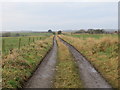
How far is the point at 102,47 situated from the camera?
2344 cm

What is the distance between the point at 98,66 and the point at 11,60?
20.3 feet

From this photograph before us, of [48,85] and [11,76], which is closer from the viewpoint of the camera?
[48,85]

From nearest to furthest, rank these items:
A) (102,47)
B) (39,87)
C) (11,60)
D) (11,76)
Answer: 1. (39,87)
2. (11,76)
3. (11,60)
4. (102,47)

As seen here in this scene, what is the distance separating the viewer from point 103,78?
1145 centimetres

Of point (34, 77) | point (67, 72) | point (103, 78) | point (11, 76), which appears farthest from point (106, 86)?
point (11, 76)

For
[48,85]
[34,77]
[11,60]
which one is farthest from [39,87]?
[11,60]

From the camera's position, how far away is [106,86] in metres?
9.85

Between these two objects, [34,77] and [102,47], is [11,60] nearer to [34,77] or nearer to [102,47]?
[34,77]

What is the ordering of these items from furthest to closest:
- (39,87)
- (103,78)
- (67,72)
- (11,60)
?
(11,60)
(67,72)
(103,78)
(39,87)

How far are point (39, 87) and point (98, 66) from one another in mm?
6189

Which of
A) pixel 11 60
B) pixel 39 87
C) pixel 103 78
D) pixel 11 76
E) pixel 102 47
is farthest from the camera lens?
pixel 102 47

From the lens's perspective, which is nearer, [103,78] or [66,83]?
[66,83]

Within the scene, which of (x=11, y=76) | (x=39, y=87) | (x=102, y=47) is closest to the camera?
(x=39, y=87)

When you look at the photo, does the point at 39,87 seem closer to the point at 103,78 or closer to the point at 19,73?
the point at 19,73
